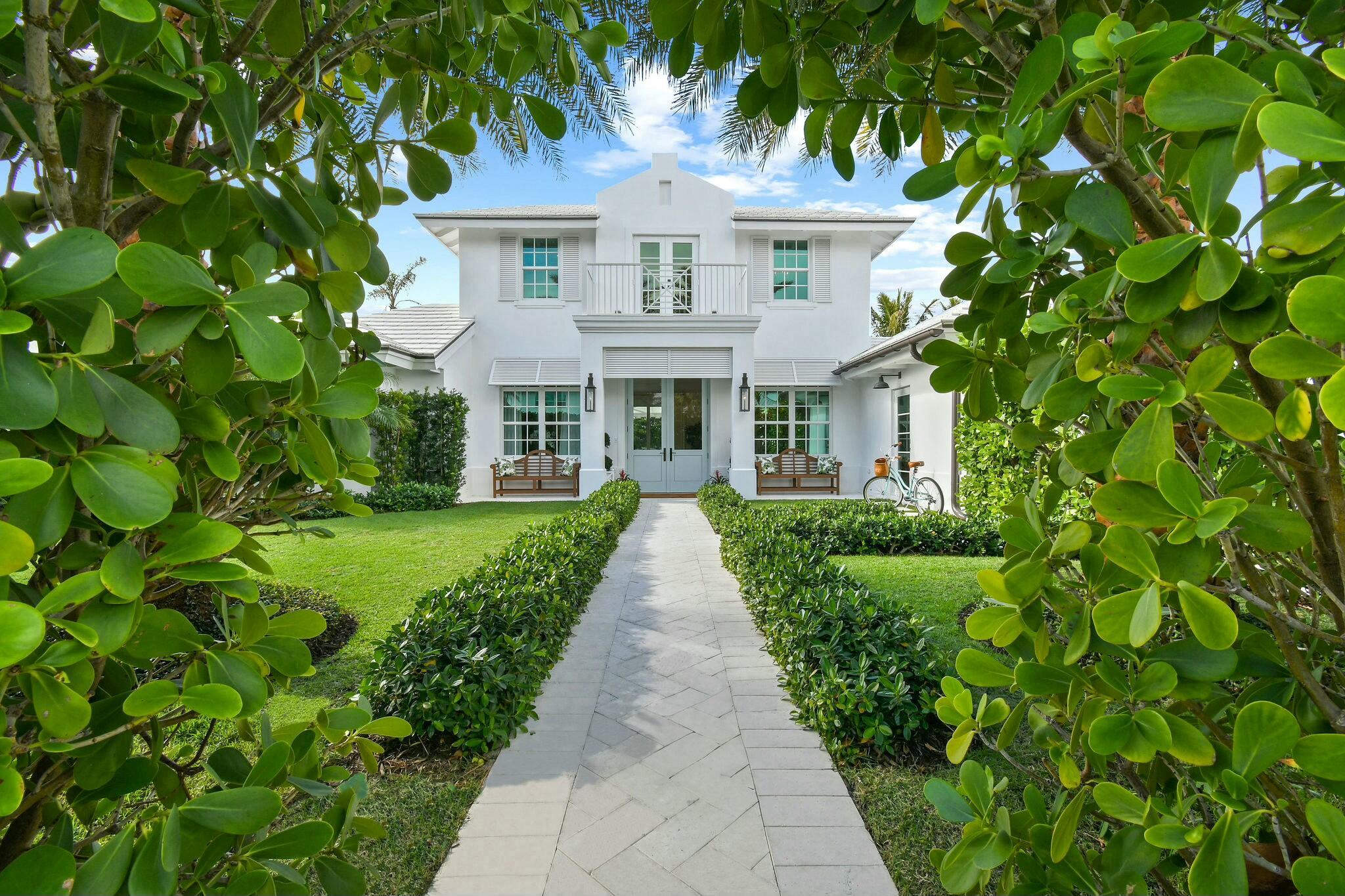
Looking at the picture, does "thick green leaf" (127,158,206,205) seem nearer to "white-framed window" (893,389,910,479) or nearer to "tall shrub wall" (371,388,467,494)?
"tall shrub wall" (371,388,467,494)

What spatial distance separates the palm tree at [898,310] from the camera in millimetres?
32031

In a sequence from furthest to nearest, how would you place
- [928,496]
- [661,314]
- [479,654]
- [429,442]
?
[661,314] → [429,442] → [928,496] → [479,654]

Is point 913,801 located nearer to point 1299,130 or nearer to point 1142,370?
point 1142,370

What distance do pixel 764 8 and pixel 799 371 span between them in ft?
50.8

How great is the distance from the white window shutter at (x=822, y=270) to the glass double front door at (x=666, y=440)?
150 inches

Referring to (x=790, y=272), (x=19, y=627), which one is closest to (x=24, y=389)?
(x=19, y=627)

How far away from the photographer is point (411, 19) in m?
1.25

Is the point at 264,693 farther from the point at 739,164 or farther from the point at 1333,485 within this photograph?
the point at 739,164

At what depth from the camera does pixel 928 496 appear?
38.1 feet

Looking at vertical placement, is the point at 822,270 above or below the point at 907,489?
above

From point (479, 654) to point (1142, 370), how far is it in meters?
3.33

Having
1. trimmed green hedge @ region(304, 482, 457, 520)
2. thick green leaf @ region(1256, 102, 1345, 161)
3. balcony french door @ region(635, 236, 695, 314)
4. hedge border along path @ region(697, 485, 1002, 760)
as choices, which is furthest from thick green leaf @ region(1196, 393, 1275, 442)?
balcony french door @ region(635, 236, 695, 314)

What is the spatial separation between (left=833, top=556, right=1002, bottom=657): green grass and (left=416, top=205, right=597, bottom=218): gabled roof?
11.6m

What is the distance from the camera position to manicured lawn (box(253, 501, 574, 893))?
2.47 m
